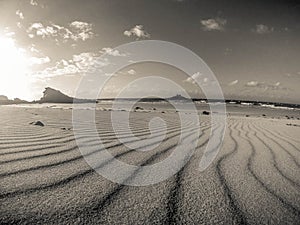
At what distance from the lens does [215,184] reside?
148 centimetres

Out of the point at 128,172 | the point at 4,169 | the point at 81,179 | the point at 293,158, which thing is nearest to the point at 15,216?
the point at 81,179

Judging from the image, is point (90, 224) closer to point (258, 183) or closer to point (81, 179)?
point (81, 179)

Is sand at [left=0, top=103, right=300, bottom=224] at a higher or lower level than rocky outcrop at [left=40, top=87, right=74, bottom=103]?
lower

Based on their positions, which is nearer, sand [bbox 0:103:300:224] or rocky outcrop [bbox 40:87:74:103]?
sand [bbox 0:103:300:224]

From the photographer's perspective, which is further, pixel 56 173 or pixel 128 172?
pixel 128 172

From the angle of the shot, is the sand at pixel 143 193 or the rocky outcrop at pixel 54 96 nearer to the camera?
the sand at pixel 143 193

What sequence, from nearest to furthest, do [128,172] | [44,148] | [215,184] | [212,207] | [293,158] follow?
[212,207] → [215,184] → [128,172] → [44,148] → [293,158]

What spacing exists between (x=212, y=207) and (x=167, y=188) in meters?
0.28

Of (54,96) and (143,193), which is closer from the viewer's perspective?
(143,193)

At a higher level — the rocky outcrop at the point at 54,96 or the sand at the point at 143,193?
the rocky outcrop at the point at 54,96

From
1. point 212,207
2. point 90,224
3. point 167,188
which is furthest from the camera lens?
point 167,188

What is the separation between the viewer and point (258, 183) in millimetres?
1541

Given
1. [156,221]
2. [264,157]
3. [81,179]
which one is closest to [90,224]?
[156,221]

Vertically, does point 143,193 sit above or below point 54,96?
below
